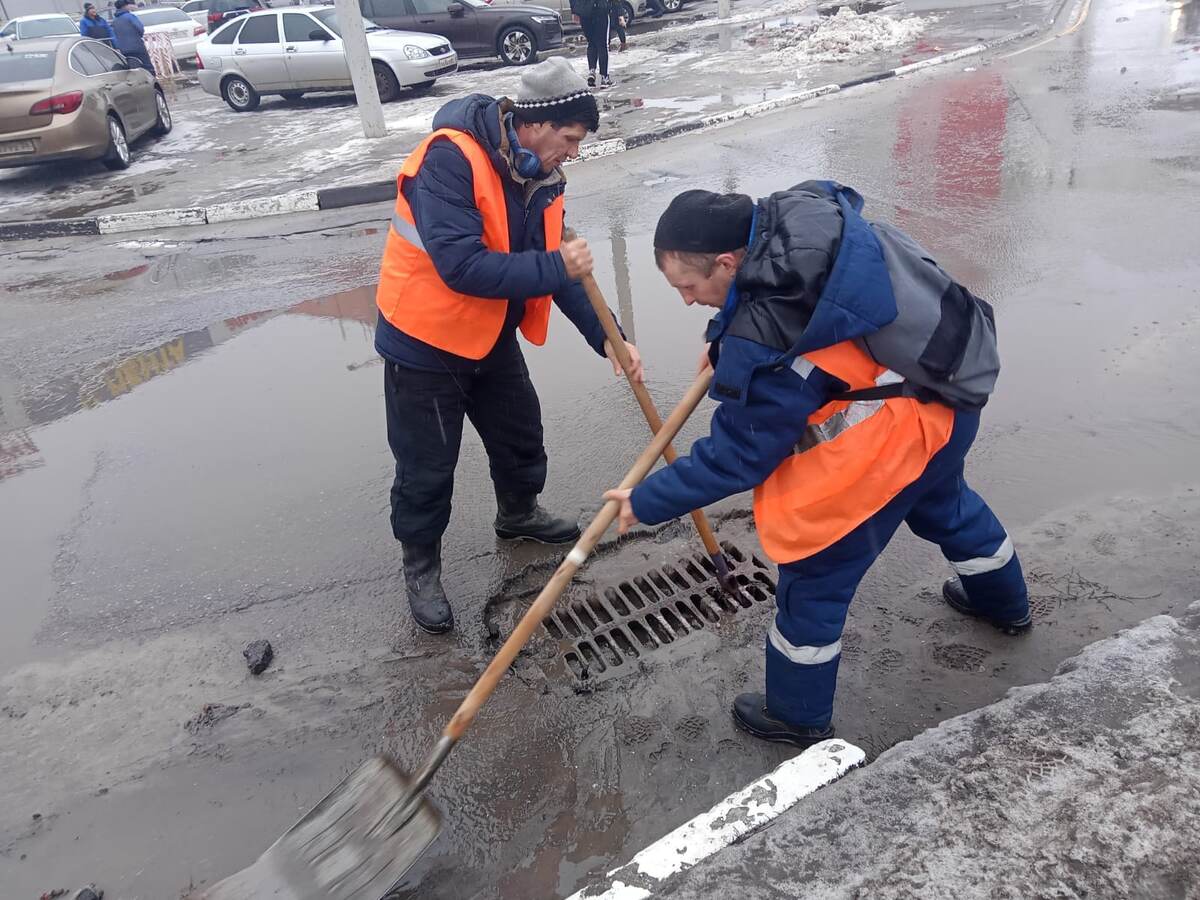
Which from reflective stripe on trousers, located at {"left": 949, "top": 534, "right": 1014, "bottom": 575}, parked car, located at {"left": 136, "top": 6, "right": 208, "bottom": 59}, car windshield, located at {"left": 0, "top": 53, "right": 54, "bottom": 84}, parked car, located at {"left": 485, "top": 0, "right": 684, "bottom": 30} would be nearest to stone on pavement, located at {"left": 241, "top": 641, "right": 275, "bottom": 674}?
reflective stripe on trousers, located at {"left": 949, "top": 534, "right": 1014, "bottom": 575}

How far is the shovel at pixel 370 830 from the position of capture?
227cm

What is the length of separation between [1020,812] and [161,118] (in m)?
14.8

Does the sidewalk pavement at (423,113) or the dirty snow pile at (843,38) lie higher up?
the dirty snow pile at (843,38)

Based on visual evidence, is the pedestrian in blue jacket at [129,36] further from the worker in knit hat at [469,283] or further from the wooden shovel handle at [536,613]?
the wooden shovel handle at [536,613]

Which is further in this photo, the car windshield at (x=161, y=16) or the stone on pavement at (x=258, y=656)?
the car windshield at (x=161, y=16)

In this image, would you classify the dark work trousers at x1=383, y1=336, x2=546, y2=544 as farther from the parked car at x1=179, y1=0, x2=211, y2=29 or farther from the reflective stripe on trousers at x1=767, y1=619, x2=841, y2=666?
the parked car at x1=179, y1=0, x2=211, y2=29

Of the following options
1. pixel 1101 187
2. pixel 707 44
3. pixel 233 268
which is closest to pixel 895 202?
pixel 1101 187

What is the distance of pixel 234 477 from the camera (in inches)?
173

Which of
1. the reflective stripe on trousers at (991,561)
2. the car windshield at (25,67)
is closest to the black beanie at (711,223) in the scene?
the reflective stripe on trousers at (991,561)

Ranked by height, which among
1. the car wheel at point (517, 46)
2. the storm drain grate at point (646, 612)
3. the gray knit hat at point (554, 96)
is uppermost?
the gray knit hat at point (554, 96)

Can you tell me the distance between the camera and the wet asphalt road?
264 cm

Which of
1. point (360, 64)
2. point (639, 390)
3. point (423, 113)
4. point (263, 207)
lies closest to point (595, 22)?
point (423, 113)

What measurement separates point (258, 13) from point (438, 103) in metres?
3.73

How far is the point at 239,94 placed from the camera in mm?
14805
